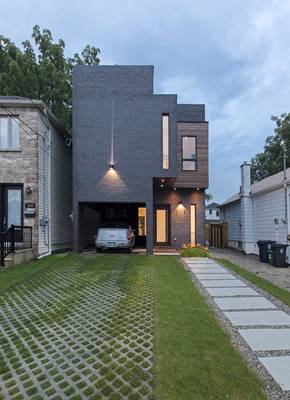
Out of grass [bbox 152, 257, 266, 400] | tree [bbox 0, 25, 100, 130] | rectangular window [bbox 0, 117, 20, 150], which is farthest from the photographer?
tree [bbox 0, 25, 100, 130]

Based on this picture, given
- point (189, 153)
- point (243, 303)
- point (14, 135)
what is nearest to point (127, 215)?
point (189, 153)

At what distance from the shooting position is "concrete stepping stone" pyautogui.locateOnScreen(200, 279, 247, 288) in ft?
25.8

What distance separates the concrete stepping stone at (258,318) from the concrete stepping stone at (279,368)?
4.08 ft

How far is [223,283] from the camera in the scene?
320 inches

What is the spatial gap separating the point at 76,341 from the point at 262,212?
13.2m

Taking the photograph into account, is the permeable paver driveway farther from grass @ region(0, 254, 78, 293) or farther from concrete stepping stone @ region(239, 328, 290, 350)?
concrete stepping stone @ region(239, 328, 290, 350)

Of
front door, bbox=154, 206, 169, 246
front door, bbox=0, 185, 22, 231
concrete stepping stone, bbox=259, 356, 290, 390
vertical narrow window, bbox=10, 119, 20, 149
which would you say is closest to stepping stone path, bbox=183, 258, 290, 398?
concrete stepping stone, bbox=259, 356, 290, 390

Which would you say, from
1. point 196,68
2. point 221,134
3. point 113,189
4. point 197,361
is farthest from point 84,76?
point 221,134

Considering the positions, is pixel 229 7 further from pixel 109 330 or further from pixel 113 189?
pixel 109 330

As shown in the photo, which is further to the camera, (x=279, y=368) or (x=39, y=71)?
(x=39, y=71)

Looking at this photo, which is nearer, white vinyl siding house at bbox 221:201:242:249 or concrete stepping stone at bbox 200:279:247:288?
concrete stepping stone at bbox 200:279:247:288

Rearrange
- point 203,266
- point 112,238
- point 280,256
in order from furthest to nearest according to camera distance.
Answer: point 112,238
point 280,256
point 203,266

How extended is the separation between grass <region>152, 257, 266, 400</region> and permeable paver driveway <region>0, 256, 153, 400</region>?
0.16 m

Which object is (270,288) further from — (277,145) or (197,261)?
(277,145)
